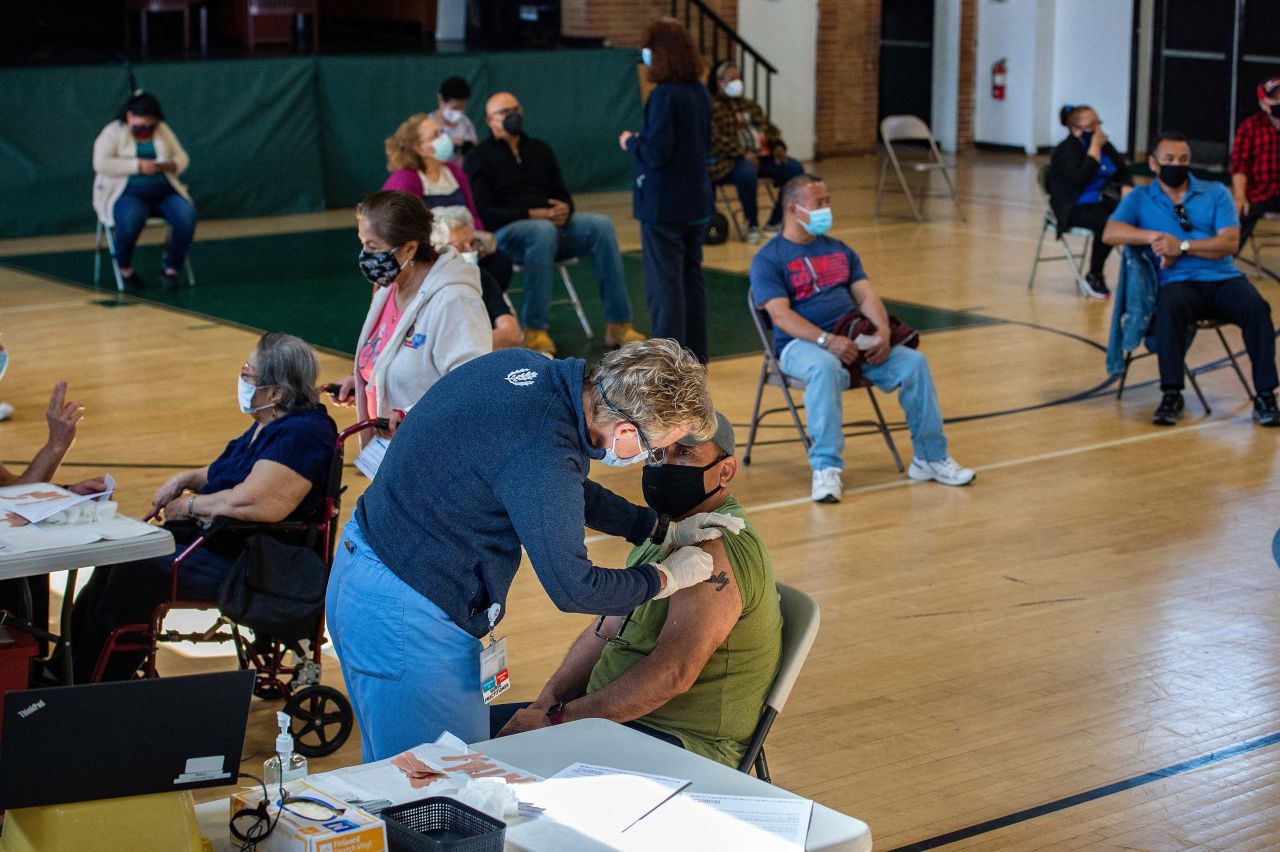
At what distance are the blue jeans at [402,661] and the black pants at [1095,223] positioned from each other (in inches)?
340

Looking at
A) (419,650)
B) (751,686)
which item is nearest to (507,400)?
(419,650)

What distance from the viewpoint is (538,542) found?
2898mm

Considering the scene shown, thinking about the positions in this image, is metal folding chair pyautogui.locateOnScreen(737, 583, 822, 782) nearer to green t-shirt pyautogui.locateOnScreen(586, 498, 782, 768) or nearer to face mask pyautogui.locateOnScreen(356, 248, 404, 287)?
green t-shirt pyautogui.locateOnScreen(586, 498, 782, 768)

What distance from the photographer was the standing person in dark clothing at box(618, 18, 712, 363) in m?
8.08

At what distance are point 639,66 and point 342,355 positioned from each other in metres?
7.64

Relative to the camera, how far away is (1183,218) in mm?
7918

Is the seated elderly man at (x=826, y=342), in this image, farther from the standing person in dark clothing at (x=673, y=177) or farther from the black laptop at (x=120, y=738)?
the black laptop at (x=120, y=738)

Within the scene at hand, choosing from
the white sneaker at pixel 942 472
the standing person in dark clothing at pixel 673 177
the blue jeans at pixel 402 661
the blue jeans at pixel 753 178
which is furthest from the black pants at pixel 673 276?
the blue jeans at pixel 402 661

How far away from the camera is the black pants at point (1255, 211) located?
11.2 meters

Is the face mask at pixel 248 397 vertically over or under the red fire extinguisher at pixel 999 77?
under

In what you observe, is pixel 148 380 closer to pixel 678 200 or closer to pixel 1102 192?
pixel 678 200

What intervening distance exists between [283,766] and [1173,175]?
21.0 feet

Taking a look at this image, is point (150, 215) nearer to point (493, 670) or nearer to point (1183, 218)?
point (1183, 218)

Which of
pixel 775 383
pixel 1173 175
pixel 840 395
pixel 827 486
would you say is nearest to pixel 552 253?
pixel 775 383
